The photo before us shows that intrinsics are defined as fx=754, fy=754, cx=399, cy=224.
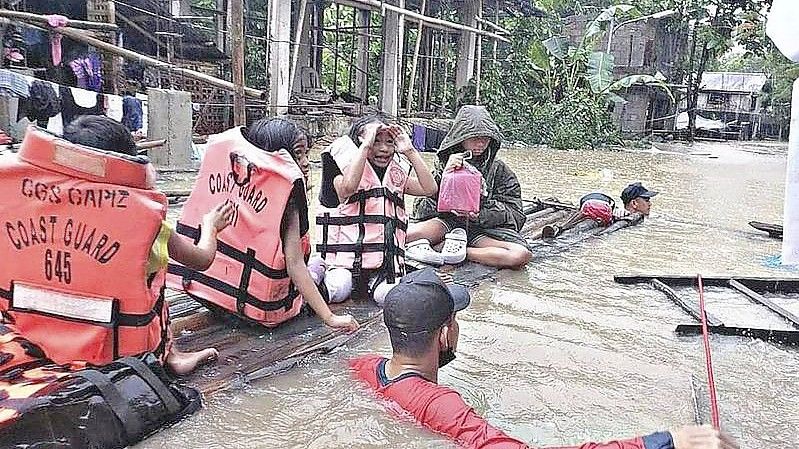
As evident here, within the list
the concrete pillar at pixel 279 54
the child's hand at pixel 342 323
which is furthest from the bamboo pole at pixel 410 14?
the child's hand at pixel 342 323

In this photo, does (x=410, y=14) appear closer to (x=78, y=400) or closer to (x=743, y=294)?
(x=743, y=294)

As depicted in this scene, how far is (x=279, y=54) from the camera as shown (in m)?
12.4

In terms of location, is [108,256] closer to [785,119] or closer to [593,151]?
[593,151]

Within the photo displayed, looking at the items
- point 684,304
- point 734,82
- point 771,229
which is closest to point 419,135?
point 771,229

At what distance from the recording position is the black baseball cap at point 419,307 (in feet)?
8.61

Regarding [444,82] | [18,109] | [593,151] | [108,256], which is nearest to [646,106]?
[593,151]

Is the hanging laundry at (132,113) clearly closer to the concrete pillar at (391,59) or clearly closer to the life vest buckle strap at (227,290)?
the concrete pillar at (391,59)

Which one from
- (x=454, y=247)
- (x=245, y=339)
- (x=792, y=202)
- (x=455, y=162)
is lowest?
(x=245, y=339)

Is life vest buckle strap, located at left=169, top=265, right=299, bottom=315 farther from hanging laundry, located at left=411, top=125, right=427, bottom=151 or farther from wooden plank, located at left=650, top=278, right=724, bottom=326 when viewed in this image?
hanging laundry, located at left=411, top=125, right=427, bottom=151

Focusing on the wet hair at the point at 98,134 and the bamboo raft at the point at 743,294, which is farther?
the bamboo raft at the point at 743,294

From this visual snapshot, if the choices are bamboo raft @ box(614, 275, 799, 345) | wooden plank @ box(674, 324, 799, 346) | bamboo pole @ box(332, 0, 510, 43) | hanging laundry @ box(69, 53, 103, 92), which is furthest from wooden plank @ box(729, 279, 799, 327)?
bamboo pole @ box(332, 0, 510, 43)

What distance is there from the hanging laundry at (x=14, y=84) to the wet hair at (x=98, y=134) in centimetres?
718

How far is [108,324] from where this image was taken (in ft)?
8.75

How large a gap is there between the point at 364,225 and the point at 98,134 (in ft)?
6.26
